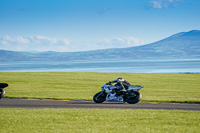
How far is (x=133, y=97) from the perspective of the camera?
18078mm

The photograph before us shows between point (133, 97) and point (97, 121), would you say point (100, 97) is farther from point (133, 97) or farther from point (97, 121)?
point (97, 121)

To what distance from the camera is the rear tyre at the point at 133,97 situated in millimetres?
17773

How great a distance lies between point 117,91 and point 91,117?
562 centimetres

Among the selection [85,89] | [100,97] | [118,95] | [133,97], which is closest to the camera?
[133,97]

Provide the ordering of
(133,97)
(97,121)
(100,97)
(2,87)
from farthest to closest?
(2,87), (100,97), (133,97), (97,121)

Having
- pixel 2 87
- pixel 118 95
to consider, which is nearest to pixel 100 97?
pixel 118 95

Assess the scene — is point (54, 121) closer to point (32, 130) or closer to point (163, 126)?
point (32, 130)

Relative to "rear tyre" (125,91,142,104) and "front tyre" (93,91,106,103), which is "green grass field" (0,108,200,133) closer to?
"rear tyre" (125,91,142,104)

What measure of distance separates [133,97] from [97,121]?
6381 mm

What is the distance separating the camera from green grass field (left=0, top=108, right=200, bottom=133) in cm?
1045

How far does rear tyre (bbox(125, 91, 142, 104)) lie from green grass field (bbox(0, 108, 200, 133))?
3468 millimetres

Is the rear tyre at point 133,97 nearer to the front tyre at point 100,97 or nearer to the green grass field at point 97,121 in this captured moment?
the front tyre at point 100,97

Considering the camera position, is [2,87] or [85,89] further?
[85,89]

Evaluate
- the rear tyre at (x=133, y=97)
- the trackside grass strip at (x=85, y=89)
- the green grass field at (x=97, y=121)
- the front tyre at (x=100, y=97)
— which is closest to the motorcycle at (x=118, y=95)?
the rear tyre at (x=133, y=97)
